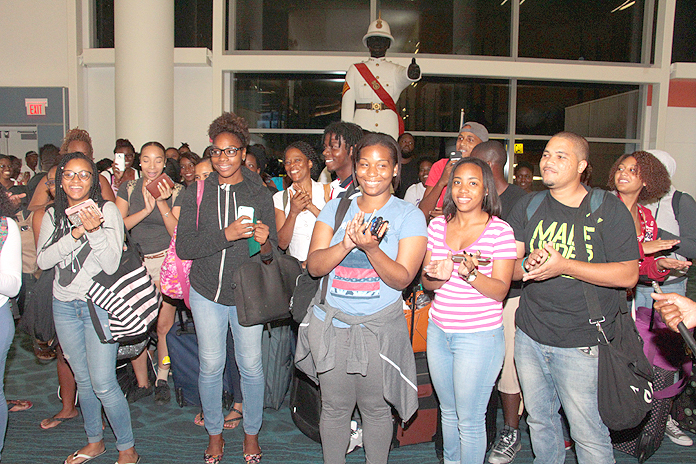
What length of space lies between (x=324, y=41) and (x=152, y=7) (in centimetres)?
343

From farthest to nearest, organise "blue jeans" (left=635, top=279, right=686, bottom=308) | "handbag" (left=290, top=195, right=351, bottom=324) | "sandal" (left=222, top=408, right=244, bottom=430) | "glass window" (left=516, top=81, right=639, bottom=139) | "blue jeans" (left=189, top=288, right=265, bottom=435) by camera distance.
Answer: "glass window" (left=516, top=81, right=639, bottom=139), "blue jeans" (left=635, top=279, right=686, bottom=308), "sandal" (left=222, top=408, right=244, bottom=430), "blue jeans" (left=189, top=288, right=265, bottom=435), "handbag" (left=290, top=195, right=351, bottom=324)

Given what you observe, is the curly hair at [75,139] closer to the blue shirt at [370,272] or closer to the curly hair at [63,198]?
the curly hair at [63,198]

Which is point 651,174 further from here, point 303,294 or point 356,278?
point 303,294

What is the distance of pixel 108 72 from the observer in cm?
1012

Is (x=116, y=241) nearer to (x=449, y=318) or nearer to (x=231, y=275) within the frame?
(x=231, y=275)

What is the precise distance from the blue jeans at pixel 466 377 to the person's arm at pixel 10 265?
2.17 metres

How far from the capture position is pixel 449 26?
10266 mm

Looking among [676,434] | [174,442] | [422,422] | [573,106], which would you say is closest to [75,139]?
[174,442]

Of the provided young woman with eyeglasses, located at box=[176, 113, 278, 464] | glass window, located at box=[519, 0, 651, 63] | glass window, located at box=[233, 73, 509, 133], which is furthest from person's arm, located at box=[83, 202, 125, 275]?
glass window, located at box=[519, 0, 651, 63]

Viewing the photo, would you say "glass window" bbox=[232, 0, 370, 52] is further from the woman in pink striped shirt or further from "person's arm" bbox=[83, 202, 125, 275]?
the woman in pink striped shirt

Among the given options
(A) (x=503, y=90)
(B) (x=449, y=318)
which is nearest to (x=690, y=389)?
(B) (x=449, y=318)

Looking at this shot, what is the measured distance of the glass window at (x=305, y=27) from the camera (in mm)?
10180

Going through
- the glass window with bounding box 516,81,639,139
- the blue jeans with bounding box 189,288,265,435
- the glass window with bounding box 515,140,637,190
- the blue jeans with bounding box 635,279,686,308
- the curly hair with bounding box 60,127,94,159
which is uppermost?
the glass window with bounding box 516,81,639,139

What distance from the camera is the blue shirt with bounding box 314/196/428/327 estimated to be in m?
2.23
